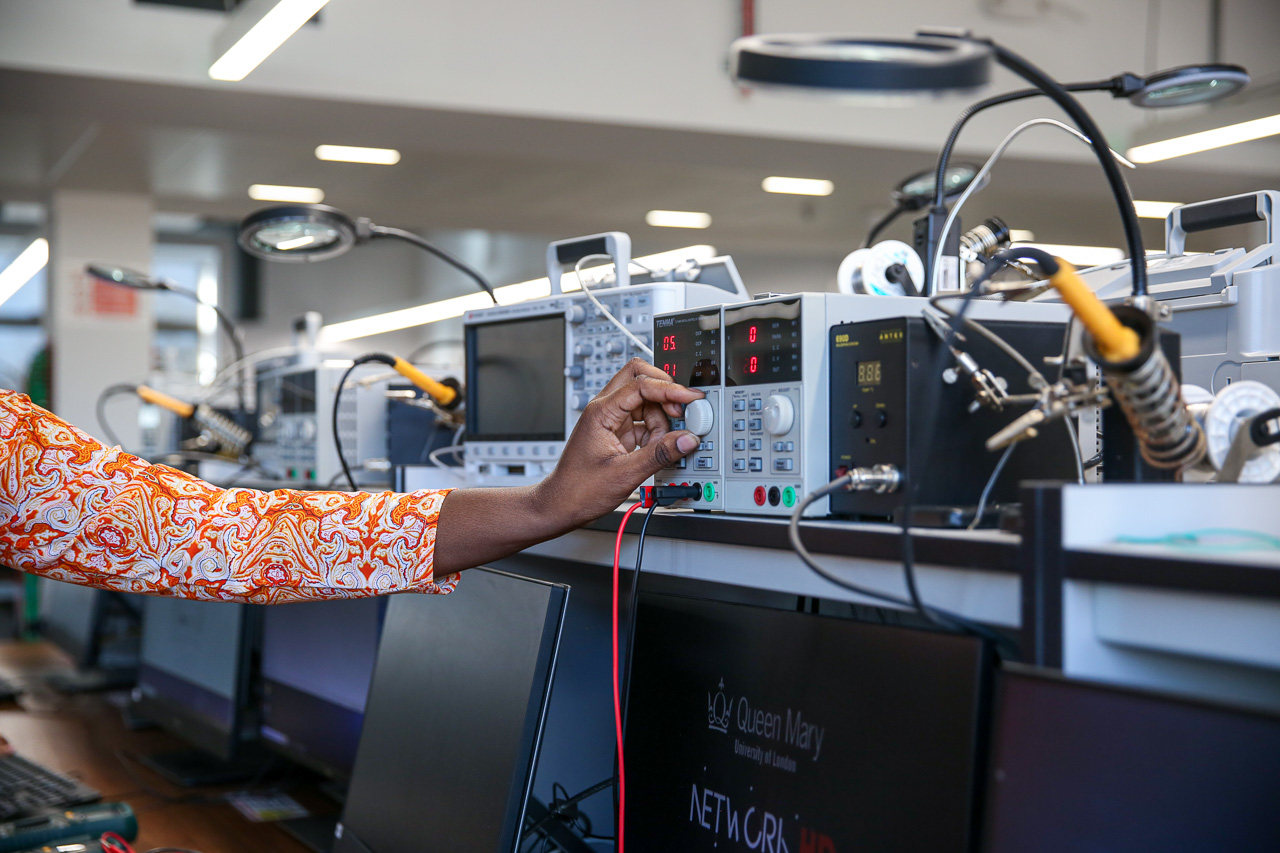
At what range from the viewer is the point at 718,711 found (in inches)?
37.3

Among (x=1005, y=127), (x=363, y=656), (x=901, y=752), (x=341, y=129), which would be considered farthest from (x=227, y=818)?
(x=1005, y=127)

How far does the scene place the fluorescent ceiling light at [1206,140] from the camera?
454cm

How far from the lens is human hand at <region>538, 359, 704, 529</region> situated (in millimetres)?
992

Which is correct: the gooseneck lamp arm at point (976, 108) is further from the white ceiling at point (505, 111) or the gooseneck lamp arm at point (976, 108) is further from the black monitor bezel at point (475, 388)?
the white ceiling at point (505, 111)

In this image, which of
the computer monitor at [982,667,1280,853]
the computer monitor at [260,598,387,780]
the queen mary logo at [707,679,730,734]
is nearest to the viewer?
the computer monitor at [982,667,1280,853]

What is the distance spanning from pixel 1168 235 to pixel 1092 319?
3.31ft

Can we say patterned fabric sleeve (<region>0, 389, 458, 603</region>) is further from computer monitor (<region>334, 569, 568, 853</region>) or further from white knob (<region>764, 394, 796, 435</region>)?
white knob (<region>764, 394, 796, 435</region>)

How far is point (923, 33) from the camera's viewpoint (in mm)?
663

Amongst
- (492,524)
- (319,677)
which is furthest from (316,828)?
(492,524)

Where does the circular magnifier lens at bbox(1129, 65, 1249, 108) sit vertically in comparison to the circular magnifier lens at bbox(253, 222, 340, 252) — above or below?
above

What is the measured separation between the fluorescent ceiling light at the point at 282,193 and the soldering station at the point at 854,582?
4.28 meters

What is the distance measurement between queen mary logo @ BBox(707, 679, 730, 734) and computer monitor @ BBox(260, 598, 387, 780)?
2.25 feet

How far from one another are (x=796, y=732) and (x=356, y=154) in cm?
476

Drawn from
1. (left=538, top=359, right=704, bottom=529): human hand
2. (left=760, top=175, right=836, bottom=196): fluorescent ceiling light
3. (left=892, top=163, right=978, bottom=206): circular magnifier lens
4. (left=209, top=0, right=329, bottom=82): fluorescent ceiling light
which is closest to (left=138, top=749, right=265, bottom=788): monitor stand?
(left=538, top=359, right=704, bottom=529): human hand
